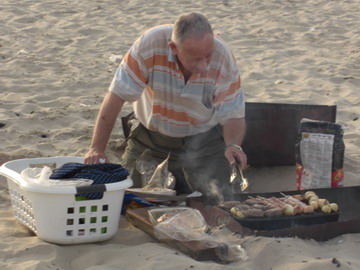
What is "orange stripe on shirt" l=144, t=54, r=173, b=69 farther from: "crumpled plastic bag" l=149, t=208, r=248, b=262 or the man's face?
"crumpled plastic bag" l=149, t=208, r=248, b=262

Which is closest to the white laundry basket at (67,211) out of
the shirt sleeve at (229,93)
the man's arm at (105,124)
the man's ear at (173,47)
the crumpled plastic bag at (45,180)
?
the crumpled plastic bag at (45,180)

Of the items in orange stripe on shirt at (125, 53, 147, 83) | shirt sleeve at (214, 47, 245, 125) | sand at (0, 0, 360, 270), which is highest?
orange stripe on shirt at (125, 53, 147, 83)

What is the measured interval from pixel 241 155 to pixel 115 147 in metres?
1.41

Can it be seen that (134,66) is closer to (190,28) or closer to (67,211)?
(190,28)

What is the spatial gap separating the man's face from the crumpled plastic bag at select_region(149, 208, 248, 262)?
79 centimetres

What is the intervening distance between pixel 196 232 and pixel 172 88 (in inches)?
39.3

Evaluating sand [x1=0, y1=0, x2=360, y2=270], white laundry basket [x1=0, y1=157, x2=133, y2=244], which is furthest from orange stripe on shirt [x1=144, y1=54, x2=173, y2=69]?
sand [x1=0, y1=0, x2=360, y2=270]

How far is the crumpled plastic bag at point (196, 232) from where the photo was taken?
137 inches

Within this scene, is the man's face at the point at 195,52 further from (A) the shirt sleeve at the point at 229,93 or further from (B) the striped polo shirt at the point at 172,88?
(A) the shirt sleeve at the point at 229,93

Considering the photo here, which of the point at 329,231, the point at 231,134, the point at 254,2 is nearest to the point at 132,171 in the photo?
the point at 231,134

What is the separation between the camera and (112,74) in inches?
284

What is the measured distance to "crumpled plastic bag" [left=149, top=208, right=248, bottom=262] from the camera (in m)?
3.49

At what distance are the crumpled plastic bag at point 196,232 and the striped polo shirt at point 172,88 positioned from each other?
2.38ft

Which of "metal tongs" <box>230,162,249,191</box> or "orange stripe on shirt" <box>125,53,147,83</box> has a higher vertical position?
"orange stripe on shirt" <box>125,53,147,83</box>
